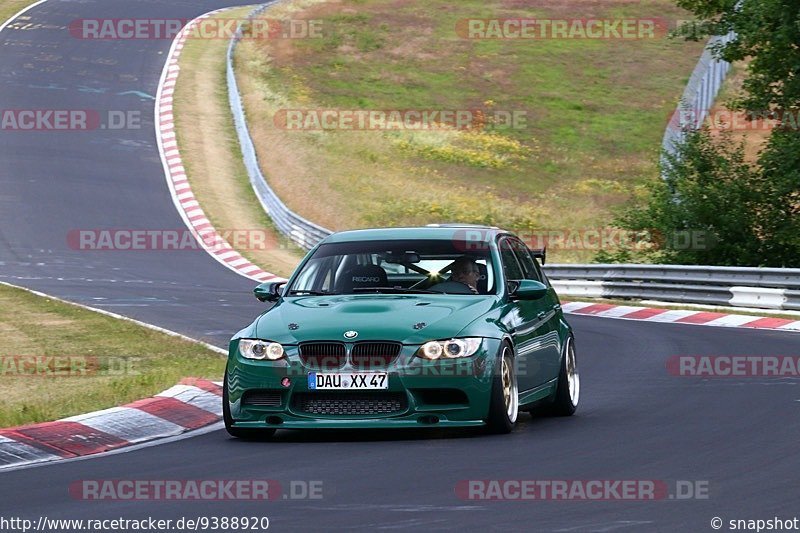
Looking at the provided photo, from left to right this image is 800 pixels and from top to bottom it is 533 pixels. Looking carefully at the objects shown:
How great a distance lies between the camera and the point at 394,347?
33.6 ft

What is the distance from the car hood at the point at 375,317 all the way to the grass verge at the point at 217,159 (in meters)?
20.5

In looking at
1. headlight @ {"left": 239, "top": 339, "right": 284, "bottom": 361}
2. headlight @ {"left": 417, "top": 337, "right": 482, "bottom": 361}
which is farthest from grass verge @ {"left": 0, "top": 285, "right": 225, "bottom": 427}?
headlight @ {"left": 417, "top": 337, "right": 482, "bottom": 361}

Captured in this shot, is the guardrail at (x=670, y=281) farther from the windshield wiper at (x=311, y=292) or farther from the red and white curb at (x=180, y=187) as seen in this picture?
the windshield wiper at (x=311, y=292)

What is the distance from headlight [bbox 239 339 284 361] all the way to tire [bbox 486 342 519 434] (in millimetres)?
1453

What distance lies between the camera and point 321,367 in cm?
1029

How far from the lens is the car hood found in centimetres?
1027

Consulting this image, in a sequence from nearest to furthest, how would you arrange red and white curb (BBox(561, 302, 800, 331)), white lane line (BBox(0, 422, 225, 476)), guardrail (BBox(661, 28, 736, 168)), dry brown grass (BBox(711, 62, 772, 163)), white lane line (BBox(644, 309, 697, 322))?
white lane line (BBox(0, 422, 225, 476))
red and white curb (BBox(561, 302, 800, 331))
white lane line (BBox(644, 309, 697, 322))
guardrail (BBox(661, 28, 736, 168))
dry brown grass (BBox(711, 62, 772, 163))

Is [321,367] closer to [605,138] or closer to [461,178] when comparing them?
[461,178]

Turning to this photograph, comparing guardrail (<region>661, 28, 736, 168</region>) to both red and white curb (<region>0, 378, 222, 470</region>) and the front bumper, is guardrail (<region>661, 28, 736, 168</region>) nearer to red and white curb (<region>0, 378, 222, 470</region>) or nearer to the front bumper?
red and white curb (<region>0, 378, 222, 470</region>)

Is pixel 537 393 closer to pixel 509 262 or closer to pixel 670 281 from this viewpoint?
pixel 509 262

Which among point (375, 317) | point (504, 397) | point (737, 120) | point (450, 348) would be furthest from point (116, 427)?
point (737, 120)

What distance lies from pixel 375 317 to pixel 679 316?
537 inches

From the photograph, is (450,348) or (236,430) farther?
(236,430)

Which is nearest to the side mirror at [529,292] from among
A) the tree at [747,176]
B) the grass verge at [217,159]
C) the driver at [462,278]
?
the driver at [462,278]
